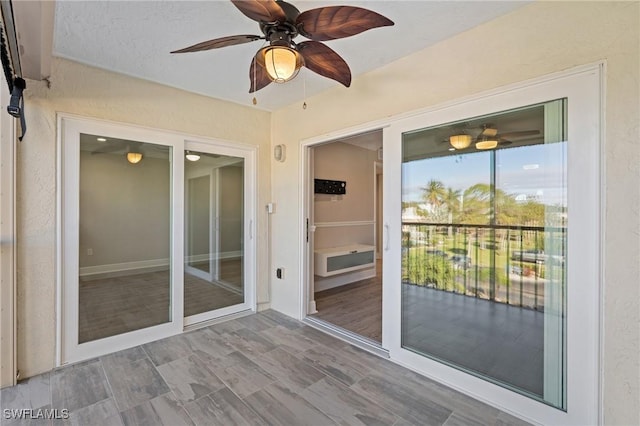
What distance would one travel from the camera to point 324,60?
1783 millimetres

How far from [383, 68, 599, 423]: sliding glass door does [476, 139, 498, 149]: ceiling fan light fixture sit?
0.04 feet

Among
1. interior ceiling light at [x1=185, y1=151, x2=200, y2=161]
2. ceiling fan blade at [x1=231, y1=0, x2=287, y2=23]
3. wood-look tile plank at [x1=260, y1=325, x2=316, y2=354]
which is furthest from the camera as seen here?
interior ceiling light at [x1=185, y1=151, x2=200, y2=161]

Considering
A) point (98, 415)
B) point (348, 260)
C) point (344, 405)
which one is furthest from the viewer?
point (348, 260)

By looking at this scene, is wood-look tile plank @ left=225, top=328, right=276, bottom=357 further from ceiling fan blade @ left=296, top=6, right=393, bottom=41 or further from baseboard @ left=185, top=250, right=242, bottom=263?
ceiling fan blade @ left=296, top=6, right=393, bottom=41

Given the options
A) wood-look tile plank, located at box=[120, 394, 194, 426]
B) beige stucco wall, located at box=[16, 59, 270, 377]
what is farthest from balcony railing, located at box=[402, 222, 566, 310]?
beige stucco wall, located at box=[16, 59, 270, 377]

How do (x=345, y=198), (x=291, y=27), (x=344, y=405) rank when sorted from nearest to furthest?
(x=291, y=27) < (x=344, y=405) < (x=345, y=198)

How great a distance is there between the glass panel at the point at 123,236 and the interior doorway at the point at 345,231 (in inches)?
68.6

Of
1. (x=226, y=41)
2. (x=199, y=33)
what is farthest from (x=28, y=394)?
(x=199, y=33)

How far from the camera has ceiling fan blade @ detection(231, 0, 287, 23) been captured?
1.29 m

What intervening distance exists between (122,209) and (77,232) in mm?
409

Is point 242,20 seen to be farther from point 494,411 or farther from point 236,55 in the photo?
point 494,411

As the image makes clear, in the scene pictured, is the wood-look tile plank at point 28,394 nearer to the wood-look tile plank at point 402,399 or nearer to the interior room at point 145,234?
the interior room at point 145,234

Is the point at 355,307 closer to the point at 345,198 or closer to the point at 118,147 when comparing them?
the point at 345,198

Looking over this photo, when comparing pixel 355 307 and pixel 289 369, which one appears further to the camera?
pixel 355 307
